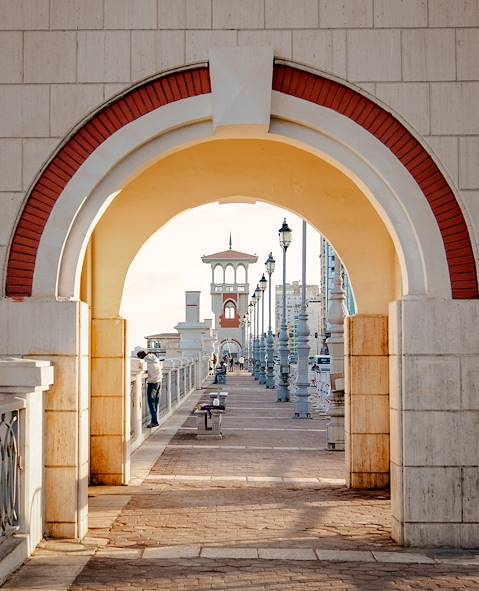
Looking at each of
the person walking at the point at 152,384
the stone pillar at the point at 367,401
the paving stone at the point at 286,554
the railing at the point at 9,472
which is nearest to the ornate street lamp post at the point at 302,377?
the person walking at the point at 152,384

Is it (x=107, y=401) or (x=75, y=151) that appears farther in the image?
(x=107, y=401)

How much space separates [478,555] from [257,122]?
4.49 meters

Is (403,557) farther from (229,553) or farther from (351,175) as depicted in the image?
(351,175)

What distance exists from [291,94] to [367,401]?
4.56 metres

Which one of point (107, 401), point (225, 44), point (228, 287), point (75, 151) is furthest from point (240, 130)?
point (228, 287)

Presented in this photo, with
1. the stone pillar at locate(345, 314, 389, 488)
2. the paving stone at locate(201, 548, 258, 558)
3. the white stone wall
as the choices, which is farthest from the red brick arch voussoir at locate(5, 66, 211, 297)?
the stone pillar at locate(345, 314, 389, 488)

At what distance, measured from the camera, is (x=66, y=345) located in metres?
8.91

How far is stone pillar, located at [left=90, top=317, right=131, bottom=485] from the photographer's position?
12.8 meters

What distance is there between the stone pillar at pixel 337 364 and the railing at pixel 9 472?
905 cm

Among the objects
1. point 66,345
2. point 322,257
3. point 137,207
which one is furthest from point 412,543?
point 322,257

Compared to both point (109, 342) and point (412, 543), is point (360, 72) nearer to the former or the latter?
point (412, 543)

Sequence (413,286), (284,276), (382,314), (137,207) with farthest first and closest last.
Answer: (284,276) < (137,207) < (382,314) < (413,286)

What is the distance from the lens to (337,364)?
17672 mm

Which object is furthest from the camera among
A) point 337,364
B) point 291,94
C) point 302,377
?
point 302,377
